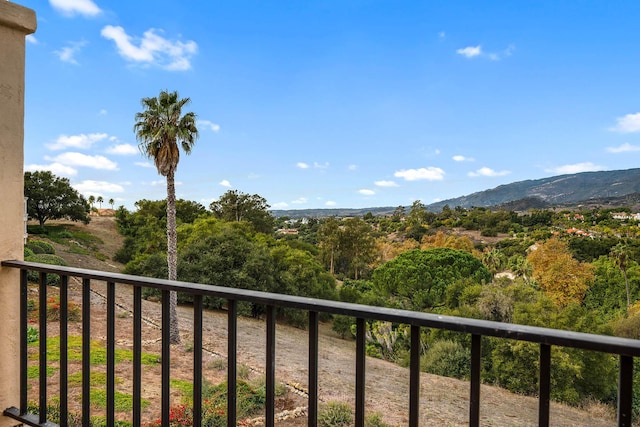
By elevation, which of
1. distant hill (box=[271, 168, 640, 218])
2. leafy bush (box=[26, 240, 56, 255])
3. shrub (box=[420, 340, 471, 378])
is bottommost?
shrub (box=[420, 340, 471, 378])

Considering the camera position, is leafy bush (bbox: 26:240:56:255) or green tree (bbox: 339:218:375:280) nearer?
leafy bush (bbox: 26:240:56:255)

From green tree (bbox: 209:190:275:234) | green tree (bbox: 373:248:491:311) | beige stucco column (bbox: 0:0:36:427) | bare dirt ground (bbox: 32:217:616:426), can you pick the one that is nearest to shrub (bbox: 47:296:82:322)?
bare dirt ground (bbox: 32:217:616:426)

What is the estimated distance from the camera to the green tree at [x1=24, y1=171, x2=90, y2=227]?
916 inches

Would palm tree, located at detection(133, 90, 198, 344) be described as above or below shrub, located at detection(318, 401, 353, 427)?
above

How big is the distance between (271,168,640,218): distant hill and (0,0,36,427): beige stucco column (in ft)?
109

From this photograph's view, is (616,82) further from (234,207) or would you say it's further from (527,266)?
(234,207)

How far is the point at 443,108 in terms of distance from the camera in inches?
1665

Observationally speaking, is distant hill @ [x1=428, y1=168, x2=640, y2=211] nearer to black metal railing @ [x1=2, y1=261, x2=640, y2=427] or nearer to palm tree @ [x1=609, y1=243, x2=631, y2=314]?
palm tree @ [x1=609, y1=243, x2=631, y2=314]

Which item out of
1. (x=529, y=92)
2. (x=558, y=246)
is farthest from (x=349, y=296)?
(x=529, y=92)

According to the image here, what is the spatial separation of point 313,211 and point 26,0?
120 ft

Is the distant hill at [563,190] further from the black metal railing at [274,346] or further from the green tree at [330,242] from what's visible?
the black metal railing at [274,346]

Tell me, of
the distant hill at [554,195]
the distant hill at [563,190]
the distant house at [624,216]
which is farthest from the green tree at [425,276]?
the distant hill at [563,190]

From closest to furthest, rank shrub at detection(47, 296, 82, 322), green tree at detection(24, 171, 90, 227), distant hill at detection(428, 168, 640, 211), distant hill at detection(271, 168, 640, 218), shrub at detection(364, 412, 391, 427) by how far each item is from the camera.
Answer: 1. shrub at detection(364, 412, 391, 427)
2. shrub at detection(47, 296, 82, 322)
3. green tree at detection(24, 171, 90, 227)
4. distant hill at detection(271, 168, 640, 218)
5. distant hill at detection(428, 168, 640, 211)

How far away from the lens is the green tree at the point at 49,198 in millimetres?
23266
